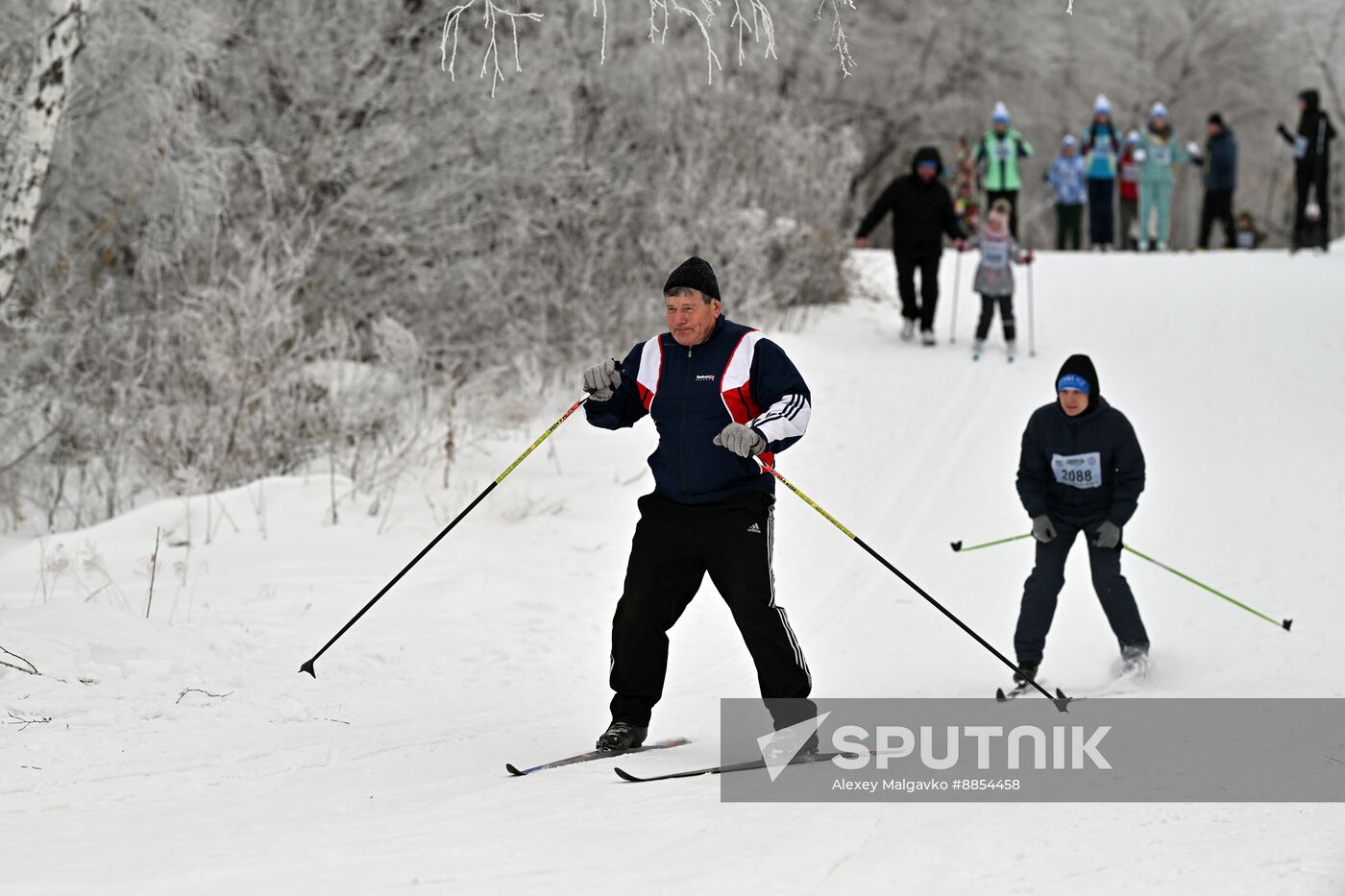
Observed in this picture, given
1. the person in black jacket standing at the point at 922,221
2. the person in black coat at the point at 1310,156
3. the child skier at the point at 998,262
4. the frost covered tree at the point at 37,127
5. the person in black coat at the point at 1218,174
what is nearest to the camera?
the frost covered tree at the point at 37,127

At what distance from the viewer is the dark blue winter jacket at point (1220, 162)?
1975cm

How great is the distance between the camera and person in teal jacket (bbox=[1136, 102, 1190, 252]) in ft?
66.3

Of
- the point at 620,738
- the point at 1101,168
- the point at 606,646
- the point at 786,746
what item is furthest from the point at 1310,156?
the point at 620,738

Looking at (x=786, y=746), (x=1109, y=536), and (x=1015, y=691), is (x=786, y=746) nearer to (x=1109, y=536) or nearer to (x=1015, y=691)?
(x=1015, y=691)

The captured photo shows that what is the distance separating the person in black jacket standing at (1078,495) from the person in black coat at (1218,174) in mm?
14363

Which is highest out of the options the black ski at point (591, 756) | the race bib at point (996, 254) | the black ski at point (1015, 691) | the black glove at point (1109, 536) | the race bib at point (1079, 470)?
the race bib at point (996, 254)

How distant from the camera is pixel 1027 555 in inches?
376

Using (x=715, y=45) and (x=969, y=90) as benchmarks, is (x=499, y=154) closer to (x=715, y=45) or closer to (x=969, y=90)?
(x=715, y=45)

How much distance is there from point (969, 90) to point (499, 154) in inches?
729

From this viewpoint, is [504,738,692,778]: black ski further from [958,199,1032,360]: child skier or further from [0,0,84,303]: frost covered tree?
[958,199,1032,360]: child skier

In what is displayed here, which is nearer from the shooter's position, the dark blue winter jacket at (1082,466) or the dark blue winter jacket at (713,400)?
the dark blue winter jacket at (713,400)

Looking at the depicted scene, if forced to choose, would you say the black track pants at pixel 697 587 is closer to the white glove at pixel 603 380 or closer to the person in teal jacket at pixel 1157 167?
the white glove at pixel 603 380

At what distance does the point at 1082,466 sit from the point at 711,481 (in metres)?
2.54

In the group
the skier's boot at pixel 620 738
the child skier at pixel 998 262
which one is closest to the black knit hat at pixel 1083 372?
the skier's boot at pixel 620 738
